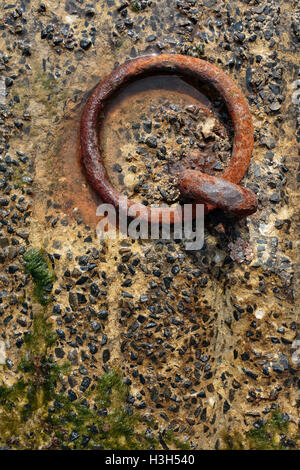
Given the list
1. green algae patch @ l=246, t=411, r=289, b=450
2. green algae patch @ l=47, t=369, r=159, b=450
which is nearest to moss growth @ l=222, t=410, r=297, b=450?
green algae patch @ l=246, t=411, r=289, b=450

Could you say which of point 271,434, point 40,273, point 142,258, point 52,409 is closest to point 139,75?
point 142,258

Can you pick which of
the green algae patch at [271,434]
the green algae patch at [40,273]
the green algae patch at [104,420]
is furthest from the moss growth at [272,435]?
the green algae patch at [40,273]

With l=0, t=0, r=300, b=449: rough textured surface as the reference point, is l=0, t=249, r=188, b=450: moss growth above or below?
below

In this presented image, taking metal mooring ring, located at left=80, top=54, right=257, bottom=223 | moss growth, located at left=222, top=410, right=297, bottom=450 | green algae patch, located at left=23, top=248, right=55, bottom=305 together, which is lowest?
moss growth, located at left=222, top=410, right=297, bottom=450

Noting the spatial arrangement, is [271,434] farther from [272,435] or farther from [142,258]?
[142,258]

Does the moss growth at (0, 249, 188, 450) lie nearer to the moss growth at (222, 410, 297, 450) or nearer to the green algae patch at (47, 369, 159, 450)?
the green algae patch at (47, 369, 159, 450)
